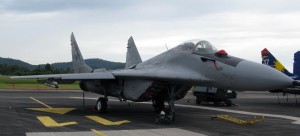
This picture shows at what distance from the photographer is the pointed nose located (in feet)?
35.6

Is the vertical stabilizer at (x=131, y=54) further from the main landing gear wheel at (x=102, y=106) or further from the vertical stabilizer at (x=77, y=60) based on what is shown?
the main landing gear wheel at (x=102, y=106)

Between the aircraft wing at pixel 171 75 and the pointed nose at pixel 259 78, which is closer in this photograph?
the pointed nose at pixel 259 78

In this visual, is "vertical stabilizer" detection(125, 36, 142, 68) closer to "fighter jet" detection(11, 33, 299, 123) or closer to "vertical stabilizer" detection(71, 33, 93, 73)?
"vertical stabilizer" detection(71, 33, 93, 73)

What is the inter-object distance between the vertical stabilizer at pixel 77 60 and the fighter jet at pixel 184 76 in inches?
182

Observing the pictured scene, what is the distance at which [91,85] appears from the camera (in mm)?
18141

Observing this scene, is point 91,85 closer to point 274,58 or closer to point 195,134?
point 195,134

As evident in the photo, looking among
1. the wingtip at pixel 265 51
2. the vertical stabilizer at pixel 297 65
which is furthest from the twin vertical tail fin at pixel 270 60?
the vertical stabilizer at pixel 297 65

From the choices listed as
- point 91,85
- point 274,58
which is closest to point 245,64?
point 91,85

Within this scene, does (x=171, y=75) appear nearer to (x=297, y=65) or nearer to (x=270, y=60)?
(x=297, y=65)

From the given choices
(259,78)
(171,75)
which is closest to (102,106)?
(171,75)

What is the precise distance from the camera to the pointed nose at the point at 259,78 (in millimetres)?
10844

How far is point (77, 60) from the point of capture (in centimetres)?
2223

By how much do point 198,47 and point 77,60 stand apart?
36.2 ft

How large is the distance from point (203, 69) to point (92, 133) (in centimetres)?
464
